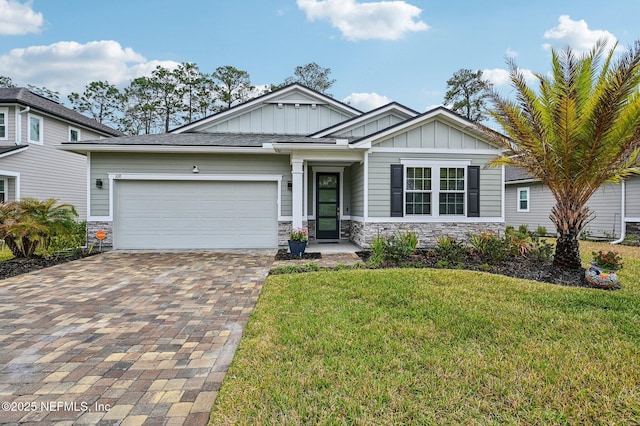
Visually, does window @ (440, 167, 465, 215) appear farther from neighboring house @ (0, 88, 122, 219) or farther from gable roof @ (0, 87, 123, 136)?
gable roof @ (0, 87, 123, 136)

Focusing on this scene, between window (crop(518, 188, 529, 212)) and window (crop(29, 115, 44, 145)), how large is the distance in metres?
21.4

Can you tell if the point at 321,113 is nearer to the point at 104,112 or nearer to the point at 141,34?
the point at 141,34

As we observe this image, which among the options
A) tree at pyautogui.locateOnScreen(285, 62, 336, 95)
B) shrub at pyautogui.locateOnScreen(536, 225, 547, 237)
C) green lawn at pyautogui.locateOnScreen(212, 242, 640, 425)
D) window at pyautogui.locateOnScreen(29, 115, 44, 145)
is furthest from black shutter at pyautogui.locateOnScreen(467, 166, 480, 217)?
tree at pyautogui.locateOnScreen(285, 62, 336, 95)

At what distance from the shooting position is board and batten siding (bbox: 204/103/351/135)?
12672 millimetres

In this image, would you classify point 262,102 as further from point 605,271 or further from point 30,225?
point 605,271

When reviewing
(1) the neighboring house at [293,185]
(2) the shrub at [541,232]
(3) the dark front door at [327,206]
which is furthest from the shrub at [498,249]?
(2) the shrub at [541,232]

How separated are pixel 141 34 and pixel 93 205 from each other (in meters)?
7.90

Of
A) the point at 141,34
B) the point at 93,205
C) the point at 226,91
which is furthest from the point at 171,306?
the point at 226,91

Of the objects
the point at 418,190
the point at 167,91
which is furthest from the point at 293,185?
the point at 167,91

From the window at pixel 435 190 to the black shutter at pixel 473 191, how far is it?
0.13 meters

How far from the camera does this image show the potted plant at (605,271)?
17.5ft

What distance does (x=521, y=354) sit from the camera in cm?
303

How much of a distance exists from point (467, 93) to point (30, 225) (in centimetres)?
2746

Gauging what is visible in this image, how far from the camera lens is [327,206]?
11094 millimetres
